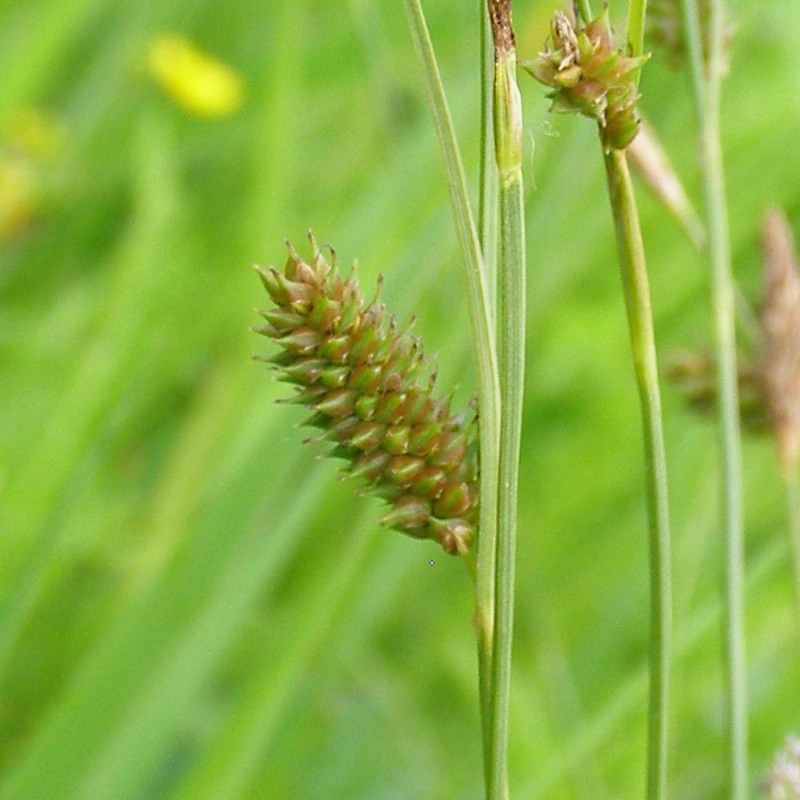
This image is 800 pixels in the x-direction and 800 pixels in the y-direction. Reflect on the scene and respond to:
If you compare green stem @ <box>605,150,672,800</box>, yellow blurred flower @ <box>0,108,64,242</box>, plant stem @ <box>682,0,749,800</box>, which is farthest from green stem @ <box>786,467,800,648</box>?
yellow blurred flower @ <box>0,108,64,242</box>

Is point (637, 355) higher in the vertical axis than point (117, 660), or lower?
lower

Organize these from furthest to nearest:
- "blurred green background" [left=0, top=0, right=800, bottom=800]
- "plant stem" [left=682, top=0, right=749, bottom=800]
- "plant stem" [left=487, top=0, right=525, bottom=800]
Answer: "blurred green background" [left=0, top=0, right=800, bottom=800], "plant stem" [left=682, top=0, right=749, bottom=800], "plant stem" [left=487, top=0, right=525, bottom=800]

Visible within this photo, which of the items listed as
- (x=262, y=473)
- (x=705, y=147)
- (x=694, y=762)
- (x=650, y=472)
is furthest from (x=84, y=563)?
(x=650, y=472)

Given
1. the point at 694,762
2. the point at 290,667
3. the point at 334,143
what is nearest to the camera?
the point at 290,667

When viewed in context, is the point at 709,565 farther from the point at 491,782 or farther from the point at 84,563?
the point at 491,782

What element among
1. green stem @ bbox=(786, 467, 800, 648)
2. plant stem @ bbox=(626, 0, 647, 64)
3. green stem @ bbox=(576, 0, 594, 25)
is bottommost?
green stem @ bbox=(786, 467, 800, 648)

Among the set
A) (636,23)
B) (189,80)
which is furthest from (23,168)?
(636,23)

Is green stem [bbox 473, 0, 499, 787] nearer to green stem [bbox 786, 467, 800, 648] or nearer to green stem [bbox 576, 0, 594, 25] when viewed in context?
green stem [bbox 576, 0, 594, 25]
